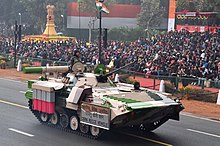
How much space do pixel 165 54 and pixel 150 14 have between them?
39.9m

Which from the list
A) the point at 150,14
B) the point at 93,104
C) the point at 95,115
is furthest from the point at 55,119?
the point at 150,14

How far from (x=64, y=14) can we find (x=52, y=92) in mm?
62995

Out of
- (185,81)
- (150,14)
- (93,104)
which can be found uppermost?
(150,14)

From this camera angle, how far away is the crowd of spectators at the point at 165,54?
2770cm

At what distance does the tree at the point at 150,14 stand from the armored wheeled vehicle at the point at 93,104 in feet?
182

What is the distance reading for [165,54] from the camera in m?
31.8

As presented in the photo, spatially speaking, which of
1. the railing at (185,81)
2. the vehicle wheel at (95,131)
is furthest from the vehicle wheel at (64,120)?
the railing at (185,81)

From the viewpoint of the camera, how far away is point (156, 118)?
14.1 m

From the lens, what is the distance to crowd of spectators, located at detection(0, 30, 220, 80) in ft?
90.9

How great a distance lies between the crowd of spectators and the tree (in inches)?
1174

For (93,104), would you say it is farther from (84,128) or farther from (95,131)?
(84,128)

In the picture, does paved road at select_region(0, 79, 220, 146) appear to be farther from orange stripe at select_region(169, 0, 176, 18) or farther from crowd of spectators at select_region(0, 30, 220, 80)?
orange stripe at select_region(169, 0, 176, 18)

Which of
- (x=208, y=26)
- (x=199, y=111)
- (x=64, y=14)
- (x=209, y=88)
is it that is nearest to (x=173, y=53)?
(x=209, y=88)

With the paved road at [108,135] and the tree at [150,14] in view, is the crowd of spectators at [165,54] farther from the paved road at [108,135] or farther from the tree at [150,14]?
the tree at [150,14]
